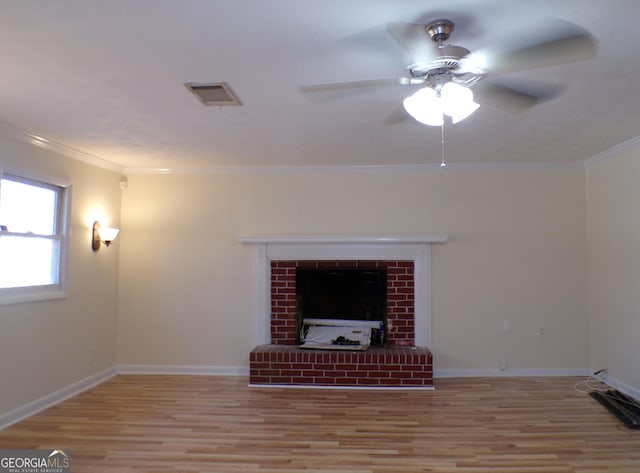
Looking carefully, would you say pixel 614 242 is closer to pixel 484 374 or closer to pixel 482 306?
pixel 482 306

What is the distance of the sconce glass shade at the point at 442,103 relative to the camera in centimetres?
182

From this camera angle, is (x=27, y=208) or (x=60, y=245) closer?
(x=27, y=208)

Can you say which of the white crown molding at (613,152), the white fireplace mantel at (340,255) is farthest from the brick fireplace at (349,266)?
the white crown molding at (613,152)

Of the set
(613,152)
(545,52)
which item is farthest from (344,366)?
(545,52)

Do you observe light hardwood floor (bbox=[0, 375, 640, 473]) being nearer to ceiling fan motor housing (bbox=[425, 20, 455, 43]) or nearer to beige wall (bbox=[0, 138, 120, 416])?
beige wall (bbox=[0, 138, 120, 416])

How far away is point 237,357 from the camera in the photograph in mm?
4789

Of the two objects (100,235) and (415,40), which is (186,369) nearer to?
(100,235)

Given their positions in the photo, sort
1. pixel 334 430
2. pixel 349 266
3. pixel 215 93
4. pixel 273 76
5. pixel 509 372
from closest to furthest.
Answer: pixel 273 76 < pixel 215 93 < pixel 334 430 < pixel 509 372 < pixel 349 266

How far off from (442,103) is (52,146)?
11.1 feet

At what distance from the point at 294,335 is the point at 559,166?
132 inches

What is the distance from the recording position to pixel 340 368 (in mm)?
4371

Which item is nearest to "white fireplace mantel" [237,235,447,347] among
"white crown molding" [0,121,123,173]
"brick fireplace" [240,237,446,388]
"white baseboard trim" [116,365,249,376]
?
"brick fireplace" [240,237,446,388]

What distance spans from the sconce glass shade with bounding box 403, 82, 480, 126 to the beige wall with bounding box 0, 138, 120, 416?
310cm

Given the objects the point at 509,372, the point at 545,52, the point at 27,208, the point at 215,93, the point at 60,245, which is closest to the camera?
the point at 545,52
